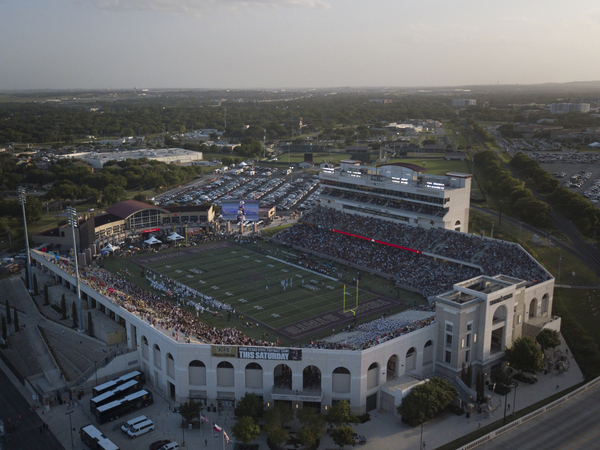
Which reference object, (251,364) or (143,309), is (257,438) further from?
(143,309)

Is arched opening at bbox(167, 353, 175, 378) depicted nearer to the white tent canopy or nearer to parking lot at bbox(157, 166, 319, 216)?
the white tent canopy

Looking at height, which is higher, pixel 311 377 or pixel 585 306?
pixel 311 377

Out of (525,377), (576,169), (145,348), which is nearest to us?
(525,377)

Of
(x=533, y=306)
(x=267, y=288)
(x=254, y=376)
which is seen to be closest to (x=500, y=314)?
(x=533, y=306)

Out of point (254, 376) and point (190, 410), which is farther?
point (254, 376)

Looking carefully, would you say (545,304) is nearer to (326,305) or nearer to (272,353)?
(326,305)

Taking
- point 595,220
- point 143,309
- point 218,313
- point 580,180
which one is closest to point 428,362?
point 218,313
